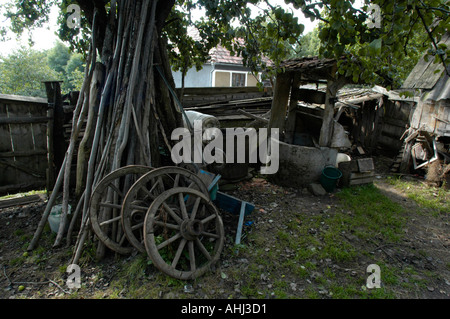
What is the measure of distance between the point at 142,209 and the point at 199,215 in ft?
2.68

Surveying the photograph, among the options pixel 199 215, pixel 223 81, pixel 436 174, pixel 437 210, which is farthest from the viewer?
pixel 223 81

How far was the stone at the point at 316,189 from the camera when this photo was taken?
6.14 meters

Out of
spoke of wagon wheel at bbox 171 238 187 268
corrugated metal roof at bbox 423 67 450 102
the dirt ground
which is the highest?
corrugated metal roof at bbox 423 67 450 102

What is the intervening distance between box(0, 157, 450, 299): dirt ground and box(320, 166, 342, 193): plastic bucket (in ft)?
3.01

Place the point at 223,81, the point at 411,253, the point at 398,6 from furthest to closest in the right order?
the point at 223,81, the point at 411,253, the point at 398,6

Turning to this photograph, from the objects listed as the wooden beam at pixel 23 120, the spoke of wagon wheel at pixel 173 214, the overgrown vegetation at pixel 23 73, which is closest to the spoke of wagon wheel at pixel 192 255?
the spoke of wagon wheel at pixel 173 214

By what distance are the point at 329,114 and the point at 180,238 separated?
4757 millimetres

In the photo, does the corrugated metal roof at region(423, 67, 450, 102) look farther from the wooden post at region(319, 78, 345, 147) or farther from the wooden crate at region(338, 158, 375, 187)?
the wooden post at region(319, 78, 345, 147)

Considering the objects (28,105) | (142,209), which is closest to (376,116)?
(142,209)

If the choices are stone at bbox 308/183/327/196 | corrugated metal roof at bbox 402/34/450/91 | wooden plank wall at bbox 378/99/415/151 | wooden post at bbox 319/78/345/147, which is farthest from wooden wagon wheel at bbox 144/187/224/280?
wooden plank wall at bbox 378/99/415/151

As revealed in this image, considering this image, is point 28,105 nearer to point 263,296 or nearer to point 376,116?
point 263,296

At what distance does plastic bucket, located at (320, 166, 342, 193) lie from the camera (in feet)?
20.4

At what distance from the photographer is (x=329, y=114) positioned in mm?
6348

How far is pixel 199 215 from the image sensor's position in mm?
3844
